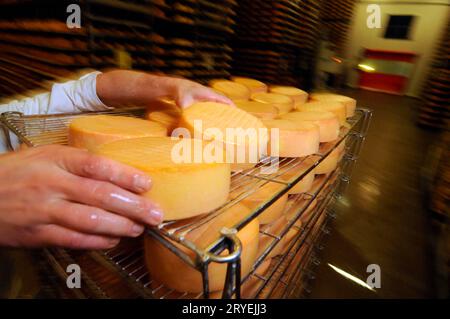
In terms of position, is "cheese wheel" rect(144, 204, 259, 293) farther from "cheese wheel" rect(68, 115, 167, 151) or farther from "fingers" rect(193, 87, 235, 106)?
"fingers" rect(193, 87, 235, 106)

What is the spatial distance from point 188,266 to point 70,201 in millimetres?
279

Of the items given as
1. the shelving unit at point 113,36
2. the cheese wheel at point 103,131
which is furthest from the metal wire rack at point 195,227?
the shelving unit at point 113,36

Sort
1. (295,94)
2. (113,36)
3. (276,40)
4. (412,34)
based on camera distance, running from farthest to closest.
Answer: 1. (412,34)
2. (276,40)
3. (113,36)
4. (295,94)

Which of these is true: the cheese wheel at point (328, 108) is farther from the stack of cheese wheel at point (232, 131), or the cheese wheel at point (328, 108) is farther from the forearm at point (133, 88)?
the forearm at point (133, 88)

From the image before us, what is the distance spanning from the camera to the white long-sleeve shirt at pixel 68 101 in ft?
3.67

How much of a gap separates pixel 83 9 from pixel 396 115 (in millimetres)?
6672

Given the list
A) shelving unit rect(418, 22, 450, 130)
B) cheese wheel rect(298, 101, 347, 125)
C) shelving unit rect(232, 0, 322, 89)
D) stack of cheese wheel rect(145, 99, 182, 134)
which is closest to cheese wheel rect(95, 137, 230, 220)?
stack of cheese wheel rect(145, 99, 182, 134)

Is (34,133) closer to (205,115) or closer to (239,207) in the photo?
(205,115)

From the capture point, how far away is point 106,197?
442 millimetres

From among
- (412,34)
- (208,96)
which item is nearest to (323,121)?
(208,96)

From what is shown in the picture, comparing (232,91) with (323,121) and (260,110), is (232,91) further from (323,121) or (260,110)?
(323,121)

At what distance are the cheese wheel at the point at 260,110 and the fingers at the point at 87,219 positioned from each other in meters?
0.79

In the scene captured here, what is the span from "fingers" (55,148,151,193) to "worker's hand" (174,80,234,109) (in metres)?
0.54

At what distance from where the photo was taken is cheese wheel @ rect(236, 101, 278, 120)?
112 cm
